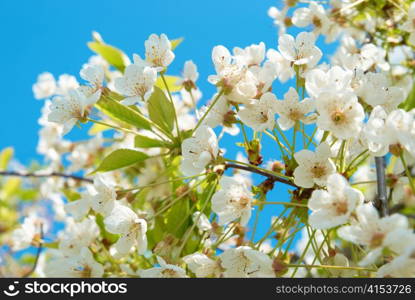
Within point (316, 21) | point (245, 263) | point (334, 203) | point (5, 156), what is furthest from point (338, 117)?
point (5, 156)

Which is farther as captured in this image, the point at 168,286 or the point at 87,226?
the point at 87,226

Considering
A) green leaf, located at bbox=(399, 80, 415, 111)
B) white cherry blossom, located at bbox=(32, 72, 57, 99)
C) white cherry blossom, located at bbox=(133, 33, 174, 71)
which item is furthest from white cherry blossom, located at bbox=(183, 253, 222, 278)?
white cherry blossom, located at bbox=(32, 72, 57, 99)

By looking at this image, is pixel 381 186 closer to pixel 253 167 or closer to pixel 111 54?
pixel 253 167

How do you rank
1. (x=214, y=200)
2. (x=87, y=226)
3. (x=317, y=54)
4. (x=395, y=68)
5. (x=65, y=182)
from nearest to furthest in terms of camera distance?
1. (x=214, y=200)
2. (x=317, y=54)
3. (x=87, y=226)
4. (x=395, y=68)
5. (x=65, y=182)

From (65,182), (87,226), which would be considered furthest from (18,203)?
(87,226)

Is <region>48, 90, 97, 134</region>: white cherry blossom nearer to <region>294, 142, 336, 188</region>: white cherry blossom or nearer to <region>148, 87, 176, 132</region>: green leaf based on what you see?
<region>148, 87, 176, 132</region>: green leaf

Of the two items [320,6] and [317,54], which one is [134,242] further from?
[320,6]

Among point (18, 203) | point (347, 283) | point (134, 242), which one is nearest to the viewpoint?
point (347, 283)
